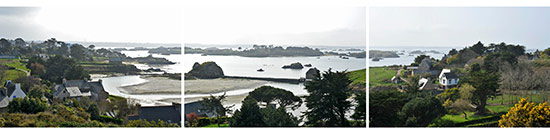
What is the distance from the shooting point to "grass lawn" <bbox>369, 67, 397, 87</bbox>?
25.1ft

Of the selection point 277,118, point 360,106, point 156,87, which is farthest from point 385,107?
point 156,87

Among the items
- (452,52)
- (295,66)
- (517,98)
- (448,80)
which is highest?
(452,52)

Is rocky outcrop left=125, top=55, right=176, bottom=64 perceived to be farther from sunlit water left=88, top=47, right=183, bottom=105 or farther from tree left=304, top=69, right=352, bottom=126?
tree left=304, top=69, right=352, bottom=126

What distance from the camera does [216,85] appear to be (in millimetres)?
7719

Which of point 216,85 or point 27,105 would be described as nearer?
point 27,105

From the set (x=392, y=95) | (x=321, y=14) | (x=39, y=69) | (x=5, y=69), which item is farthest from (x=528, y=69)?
(x=5, y=69)

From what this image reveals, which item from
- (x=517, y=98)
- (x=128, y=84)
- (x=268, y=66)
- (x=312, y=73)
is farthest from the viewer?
(x=268, y=66)

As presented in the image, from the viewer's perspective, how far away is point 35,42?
770 centimetres

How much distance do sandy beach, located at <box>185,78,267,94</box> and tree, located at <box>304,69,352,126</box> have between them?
2.57ft

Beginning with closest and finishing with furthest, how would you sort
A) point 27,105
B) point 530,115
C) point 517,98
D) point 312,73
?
point 530,115 → point 517,98 → point 27,105 → point 312,73

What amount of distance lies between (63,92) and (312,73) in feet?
12.2

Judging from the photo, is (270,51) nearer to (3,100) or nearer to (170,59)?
(170,59)

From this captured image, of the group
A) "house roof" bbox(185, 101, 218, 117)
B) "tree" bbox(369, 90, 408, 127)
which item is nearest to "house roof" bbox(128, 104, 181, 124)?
"house roof" bbox(185, 101, 218, 117)

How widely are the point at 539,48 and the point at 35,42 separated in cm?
743
